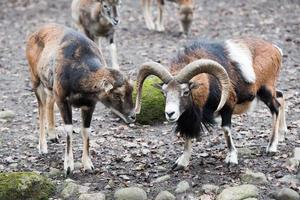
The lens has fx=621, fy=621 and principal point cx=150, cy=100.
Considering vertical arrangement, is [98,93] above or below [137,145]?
above

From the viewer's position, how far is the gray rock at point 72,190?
7.69 m

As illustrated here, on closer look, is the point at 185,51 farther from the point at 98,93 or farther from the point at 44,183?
the point at 44,183

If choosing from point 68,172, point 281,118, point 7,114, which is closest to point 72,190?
point 68,172

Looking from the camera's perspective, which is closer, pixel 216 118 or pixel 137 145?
pixel 216 118

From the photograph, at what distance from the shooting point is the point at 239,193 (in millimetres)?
7254

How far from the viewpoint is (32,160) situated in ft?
29.1

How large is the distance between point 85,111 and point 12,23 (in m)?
12.0

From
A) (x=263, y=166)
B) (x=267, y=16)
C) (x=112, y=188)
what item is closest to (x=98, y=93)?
(x=112, y=188)

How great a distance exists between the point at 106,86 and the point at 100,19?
585 cm

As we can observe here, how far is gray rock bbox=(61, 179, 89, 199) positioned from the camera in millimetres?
7691

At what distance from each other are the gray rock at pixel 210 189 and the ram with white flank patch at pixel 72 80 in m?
1.23

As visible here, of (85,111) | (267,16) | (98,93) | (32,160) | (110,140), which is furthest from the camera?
(267,16)

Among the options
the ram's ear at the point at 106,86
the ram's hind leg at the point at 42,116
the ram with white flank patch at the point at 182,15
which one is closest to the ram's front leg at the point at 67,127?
the ram's ear at the point at 106,86

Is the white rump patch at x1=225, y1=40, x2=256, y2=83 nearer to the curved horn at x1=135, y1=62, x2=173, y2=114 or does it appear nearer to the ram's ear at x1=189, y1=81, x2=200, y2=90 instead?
the ram's ear at x1=189, y1=81, x2=200, y2=90
